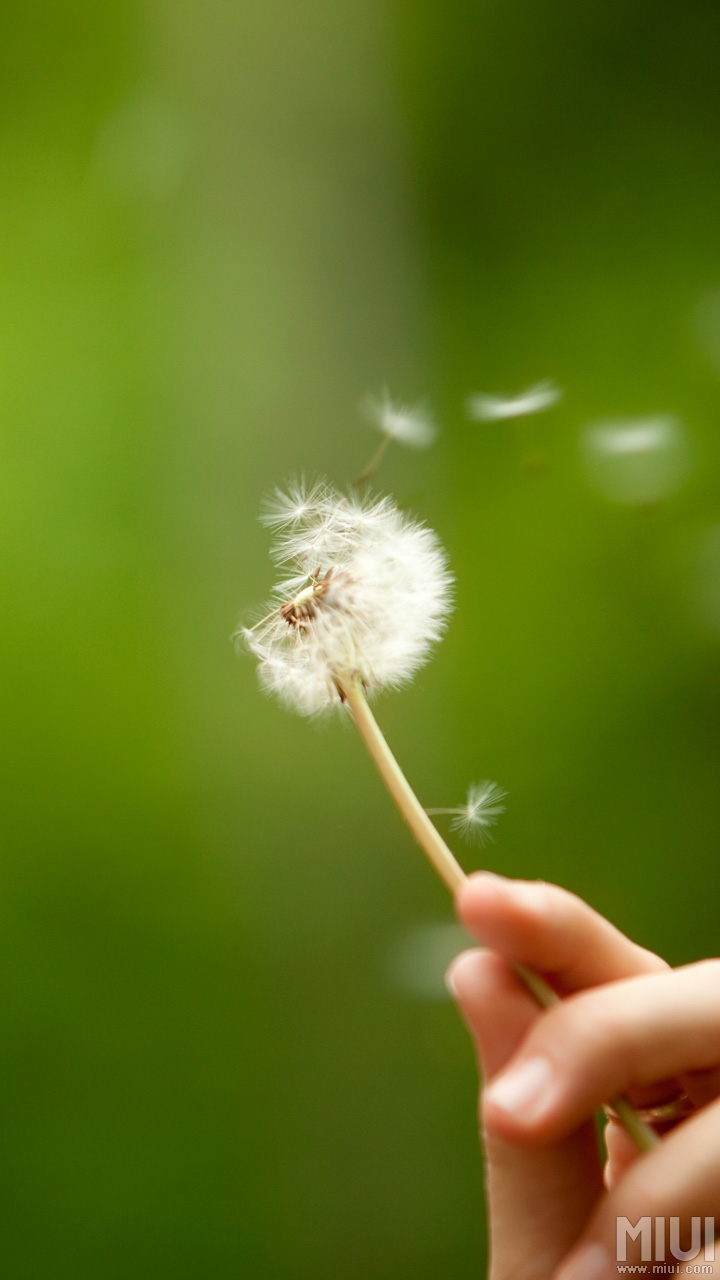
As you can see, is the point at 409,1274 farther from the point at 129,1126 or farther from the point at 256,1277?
the point at 129,1126

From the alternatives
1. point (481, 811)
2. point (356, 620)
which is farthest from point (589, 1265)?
point (481, 811)

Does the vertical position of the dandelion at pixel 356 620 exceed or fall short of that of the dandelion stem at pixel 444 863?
it exceeds it

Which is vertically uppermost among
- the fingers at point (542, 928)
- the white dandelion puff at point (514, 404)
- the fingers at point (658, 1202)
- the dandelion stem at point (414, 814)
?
the white dandelion puff at point (514, 404)

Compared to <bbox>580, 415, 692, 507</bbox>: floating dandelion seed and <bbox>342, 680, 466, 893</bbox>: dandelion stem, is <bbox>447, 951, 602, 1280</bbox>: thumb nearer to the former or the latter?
<bbox>342, 680, 466, 893</bbox>: dandelion stem

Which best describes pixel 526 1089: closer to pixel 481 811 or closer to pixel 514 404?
pixel 481 811

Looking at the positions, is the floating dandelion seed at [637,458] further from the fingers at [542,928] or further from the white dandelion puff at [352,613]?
the fingers at [542,928]

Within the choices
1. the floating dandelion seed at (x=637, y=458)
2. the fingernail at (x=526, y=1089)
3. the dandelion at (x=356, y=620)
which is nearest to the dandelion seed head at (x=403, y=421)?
the floating dandelion seed at (x=637, y=458)

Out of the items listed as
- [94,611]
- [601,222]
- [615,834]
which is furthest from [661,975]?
[601,222]
